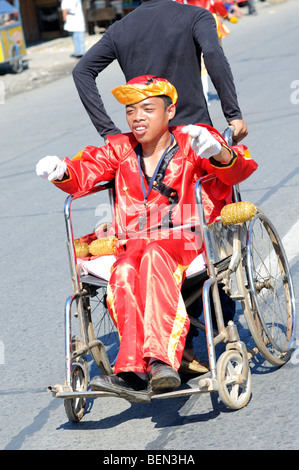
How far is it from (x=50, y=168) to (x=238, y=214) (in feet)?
2.90

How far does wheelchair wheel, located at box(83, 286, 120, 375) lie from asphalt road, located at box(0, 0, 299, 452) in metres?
0.21

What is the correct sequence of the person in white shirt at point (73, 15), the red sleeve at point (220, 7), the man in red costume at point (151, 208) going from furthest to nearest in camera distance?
the person in white shirt at point (73, 15)
the red sleeve at point (220, 7)
the man in red costume at point (151, 208)

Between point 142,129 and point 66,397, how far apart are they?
1288 millimetres

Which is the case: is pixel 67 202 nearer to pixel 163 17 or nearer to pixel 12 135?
pixel 163 17

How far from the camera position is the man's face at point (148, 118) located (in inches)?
151

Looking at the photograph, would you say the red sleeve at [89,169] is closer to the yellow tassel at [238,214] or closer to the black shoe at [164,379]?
the yellow tassel at [238,214]

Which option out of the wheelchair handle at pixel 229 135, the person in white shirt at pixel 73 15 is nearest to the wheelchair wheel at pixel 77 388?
the wheelchair handle at pixel 229 135

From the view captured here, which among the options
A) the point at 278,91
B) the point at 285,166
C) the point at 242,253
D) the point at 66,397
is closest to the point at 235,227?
the point at 242,253

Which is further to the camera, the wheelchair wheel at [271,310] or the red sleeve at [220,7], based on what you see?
the red sleeve at [220,7]

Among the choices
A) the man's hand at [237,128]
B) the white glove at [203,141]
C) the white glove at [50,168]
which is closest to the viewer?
the white glove at [203,141]

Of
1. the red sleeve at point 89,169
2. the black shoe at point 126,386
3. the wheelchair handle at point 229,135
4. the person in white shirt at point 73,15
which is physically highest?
the wheelchair handle at point 229,135

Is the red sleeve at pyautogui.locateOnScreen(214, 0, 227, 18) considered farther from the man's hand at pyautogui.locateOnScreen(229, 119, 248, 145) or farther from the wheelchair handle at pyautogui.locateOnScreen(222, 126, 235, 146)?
the wheelchair handle at pyautogui.locateOnScreen(222, 126, 235, 146)

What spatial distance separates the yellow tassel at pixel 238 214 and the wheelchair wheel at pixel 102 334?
26.8 inches

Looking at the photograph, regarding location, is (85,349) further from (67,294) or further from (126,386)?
(67,294)
